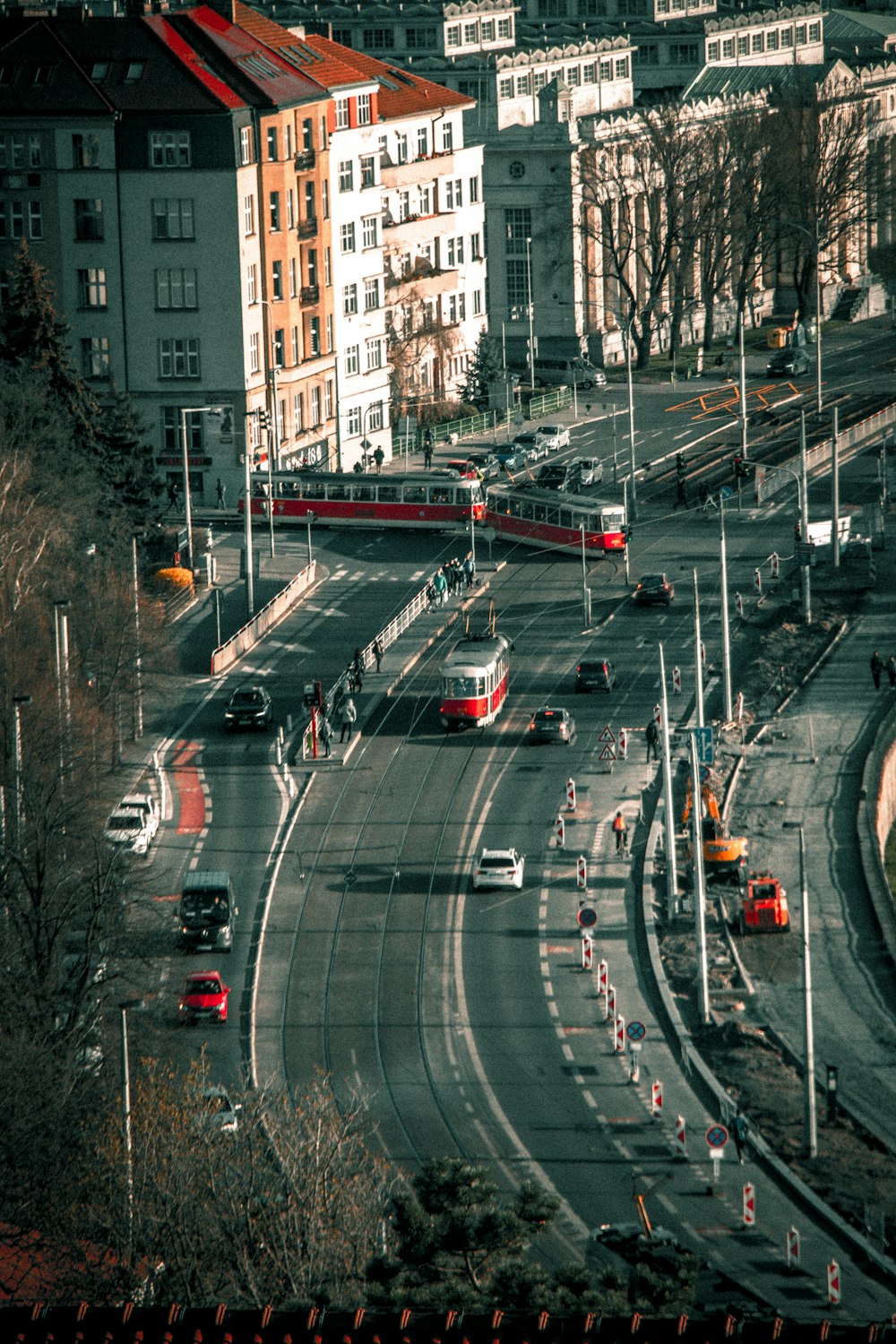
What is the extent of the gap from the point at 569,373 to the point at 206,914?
291ft

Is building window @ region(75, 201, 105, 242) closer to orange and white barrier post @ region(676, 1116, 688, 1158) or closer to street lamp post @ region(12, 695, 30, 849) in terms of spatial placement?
street lamp post @ region(12, 695, 30, 849)

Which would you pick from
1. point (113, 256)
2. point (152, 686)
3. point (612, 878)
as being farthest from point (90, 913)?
point (113, 256)

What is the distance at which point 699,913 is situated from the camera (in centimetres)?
7300

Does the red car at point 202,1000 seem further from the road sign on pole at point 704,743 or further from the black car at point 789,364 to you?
the black car at point 789,364

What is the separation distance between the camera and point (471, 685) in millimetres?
97500

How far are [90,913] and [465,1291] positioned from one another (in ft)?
78.1

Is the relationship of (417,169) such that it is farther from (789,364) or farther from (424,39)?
(424,39)

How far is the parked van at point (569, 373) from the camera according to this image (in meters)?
162

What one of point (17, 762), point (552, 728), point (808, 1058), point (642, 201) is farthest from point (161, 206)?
point (808, 1058)

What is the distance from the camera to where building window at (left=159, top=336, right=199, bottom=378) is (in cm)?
13012

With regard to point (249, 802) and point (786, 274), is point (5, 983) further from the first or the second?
point (786, 274)

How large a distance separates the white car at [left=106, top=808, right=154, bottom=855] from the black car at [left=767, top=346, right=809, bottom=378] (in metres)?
83.4

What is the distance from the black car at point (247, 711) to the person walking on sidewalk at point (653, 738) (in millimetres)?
13916

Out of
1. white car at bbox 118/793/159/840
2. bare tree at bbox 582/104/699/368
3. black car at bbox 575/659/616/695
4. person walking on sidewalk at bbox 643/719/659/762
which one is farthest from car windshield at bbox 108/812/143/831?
bare tree at bbox 582/104/699/368
